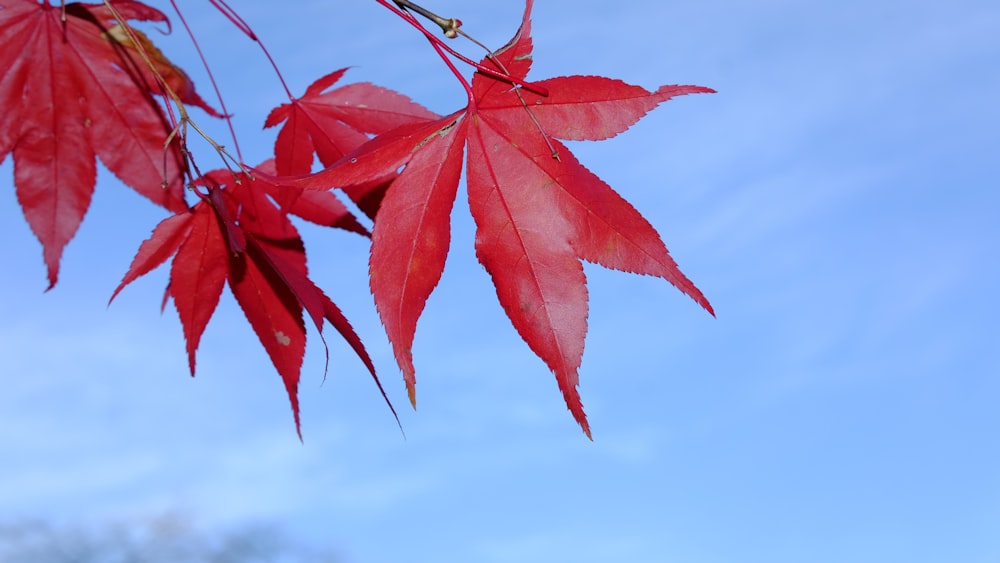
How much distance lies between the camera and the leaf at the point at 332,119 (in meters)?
1.19

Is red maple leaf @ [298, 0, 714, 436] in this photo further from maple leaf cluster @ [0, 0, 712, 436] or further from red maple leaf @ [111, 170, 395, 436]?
red maple leaf @ [111, 170, 395, 436]

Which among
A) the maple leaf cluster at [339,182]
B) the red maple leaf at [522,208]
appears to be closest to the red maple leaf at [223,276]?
the maple leaf cluster at [339,182]

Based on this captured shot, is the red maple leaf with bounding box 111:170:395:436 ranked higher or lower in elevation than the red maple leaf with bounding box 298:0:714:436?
lower

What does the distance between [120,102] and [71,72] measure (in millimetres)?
79

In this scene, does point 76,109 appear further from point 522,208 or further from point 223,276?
point 522,208

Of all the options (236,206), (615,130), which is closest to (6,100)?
(236,206)

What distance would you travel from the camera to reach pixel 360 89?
1221 millimetres

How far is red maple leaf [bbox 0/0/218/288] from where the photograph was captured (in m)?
1.10

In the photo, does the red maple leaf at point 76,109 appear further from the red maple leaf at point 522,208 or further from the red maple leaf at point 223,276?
the red maple leaf at point 522,208

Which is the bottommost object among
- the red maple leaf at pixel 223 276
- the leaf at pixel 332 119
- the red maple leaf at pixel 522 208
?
the red maple leaf at pixel 223 276

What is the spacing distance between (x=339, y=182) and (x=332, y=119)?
0.35m

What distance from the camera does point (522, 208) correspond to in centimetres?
101

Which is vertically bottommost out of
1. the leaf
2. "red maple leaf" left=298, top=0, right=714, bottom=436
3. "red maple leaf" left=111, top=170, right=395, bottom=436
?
"red maple leaf" left=111, top=170, right=395, bottom=436

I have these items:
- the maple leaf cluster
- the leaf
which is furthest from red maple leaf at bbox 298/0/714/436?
the leaf
